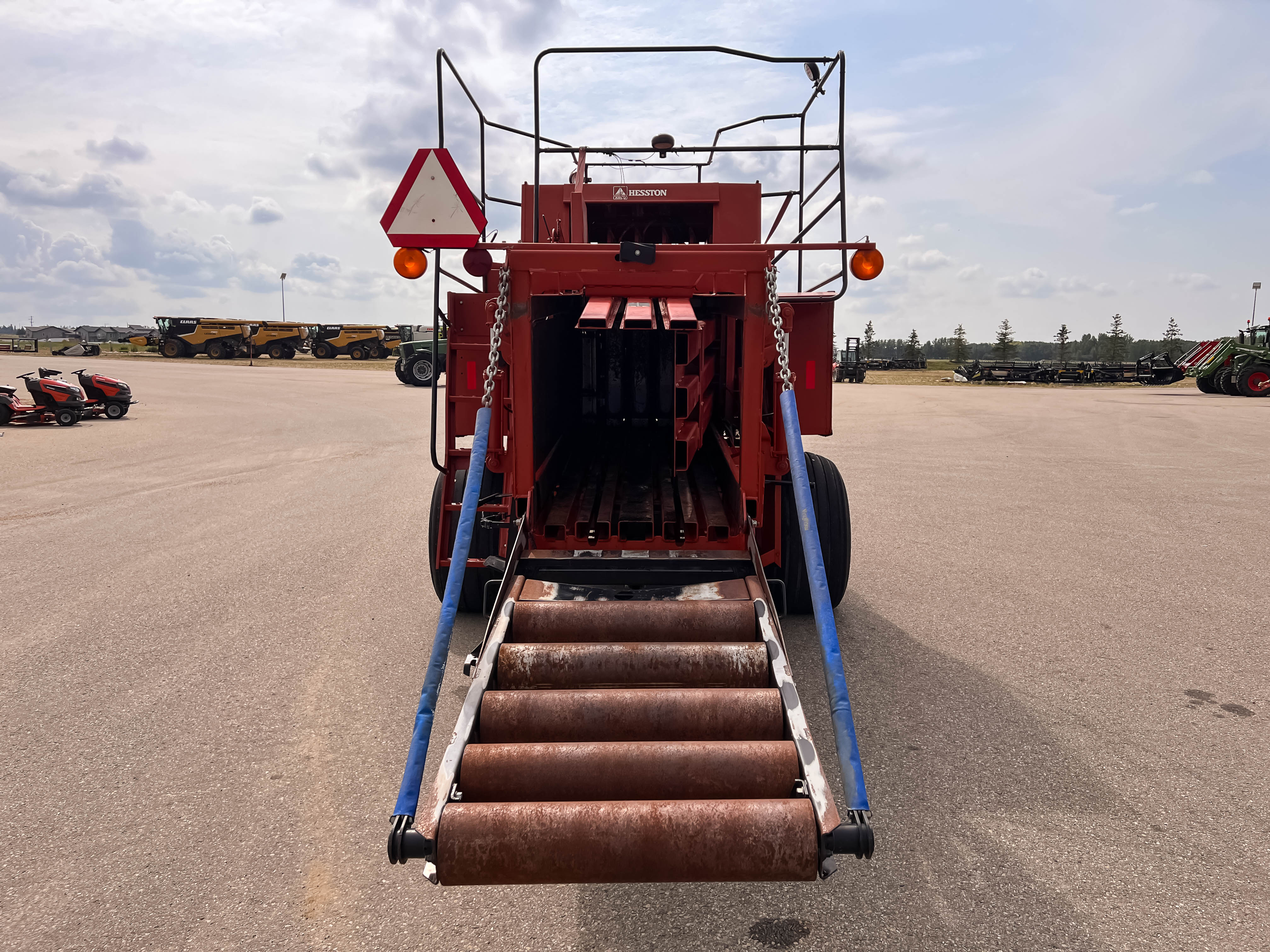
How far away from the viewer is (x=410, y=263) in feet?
12.7

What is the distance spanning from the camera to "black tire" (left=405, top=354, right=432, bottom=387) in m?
26.5

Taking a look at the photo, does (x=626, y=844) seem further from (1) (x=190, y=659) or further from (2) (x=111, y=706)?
(1) (x=190, y=659)

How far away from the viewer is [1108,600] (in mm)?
5504

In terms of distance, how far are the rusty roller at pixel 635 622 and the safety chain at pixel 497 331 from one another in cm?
91

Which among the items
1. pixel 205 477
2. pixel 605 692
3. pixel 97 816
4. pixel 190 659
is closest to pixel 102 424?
pixel 205 477

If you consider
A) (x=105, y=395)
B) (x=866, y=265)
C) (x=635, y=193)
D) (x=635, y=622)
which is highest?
(x=635, y=193)

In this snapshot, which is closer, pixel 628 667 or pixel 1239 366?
pixel 628 667

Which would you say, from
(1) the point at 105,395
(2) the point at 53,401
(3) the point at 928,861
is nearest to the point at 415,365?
(1) the point at 105,395

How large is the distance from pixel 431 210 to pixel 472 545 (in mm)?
1814

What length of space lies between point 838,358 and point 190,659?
43023mm

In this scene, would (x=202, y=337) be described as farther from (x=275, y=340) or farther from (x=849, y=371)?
(x=849, y=371)

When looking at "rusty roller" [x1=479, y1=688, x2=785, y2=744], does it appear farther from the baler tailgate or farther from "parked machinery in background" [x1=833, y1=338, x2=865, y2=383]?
"parked machinery in background" [x1=833, y1=338, x2=865, y2=383]

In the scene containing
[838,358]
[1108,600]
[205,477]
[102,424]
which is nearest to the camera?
[1108,600]

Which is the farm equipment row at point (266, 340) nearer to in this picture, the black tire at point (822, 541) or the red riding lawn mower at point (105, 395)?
the red riding lawn mower at point (105, 395)
